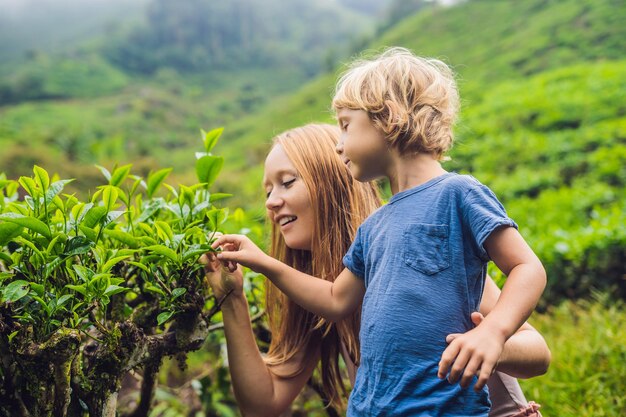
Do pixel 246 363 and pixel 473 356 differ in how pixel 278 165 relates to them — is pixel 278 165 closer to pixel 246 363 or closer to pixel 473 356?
pixel 246 363

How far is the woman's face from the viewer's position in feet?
5.99

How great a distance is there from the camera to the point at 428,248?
1.30 metres

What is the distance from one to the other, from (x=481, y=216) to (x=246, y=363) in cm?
87

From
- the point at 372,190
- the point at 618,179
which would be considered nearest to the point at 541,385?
the point at 372,190

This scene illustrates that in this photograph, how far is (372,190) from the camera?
2027 millimetres

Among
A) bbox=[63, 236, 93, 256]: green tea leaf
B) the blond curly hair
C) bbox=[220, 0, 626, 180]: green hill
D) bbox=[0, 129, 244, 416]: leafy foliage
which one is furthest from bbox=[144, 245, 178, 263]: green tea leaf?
bbox=[220, 0, 626, 180]: green hill

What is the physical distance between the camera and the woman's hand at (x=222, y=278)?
1559 millimetres

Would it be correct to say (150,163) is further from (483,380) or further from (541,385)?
(483,380)

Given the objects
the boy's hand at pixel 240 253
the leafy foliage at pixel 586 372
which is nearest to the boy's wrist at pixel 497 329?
the boy's hand at pixel 240 253

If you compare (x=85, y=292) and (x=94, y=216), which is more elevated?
(x=94, y=216)

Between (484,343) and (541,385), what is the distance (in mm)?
2174

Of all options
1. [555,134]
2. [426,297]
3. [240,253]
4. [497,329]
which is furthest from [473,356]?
[555,134]

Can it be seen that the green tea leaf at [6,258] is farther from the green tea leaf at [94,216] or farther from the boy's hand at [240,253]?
the boy's hand at [240,253]

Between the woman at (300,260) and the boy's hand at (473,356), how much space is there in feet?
1.73
